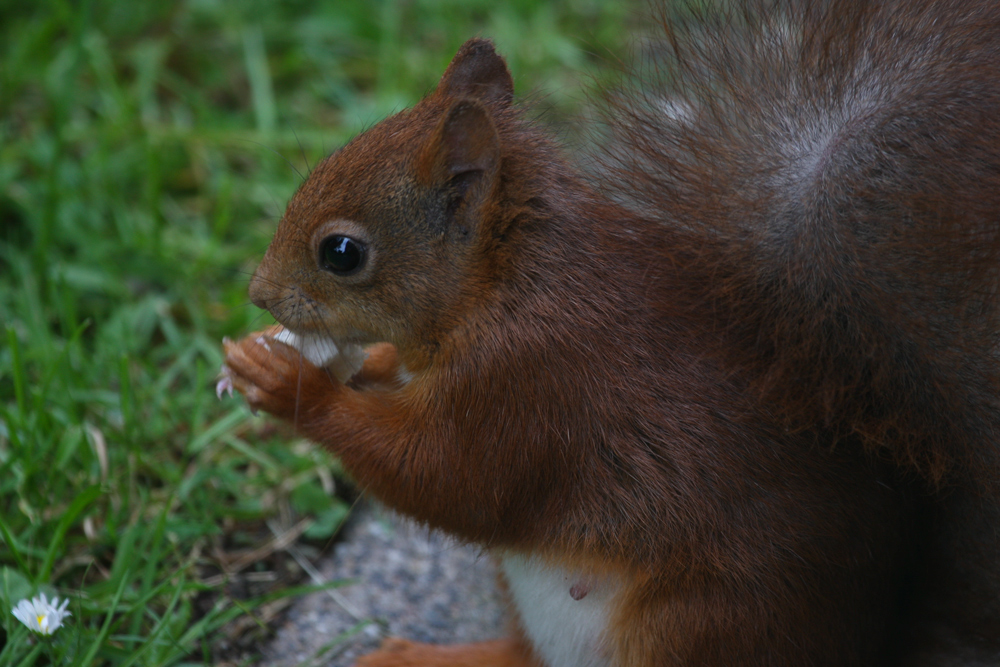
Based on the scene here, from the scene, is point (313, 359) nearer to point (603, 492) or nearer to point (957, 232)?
point (603, 492)

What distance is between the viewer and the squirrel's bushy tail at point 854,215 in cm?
131

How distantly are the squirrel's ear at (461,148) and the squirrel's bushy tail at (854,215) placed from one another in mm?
251

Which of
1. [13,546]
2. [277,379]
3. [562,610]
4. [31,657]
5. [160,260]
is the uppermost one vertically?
[160,260]

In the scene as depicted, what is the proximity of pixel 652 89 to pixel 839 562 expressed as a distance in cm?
88

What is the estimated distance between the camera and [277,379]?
1.84 metres

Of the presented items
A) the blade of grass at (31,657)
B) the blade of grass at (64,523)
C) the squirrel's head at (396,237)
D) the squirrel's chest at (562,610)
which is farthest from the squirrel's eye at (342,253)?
the blade of grass at (31,657)

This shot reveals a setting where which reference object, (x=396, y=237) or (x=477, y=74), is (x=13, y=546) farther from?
(x=477, y=74)

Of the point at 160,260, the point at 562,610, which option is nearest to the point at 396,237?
the point at 562,610

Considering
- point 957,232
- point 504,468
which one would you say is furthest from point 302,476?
point 957,232

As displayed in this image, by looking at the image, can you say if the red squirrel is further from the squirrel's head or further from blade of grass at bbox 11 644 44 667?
blade of grass at bbox 11 644 44 667

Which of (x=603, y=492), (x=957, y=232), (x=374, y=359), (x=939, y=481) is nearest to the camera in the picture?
(x=957, y=232)

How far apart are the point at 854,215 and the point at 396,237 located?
77 centimetres

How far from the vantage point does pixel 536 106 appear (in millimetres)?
1982

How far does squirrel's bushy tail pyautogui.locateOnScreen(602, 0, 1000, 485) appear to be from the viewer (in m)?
1.31
